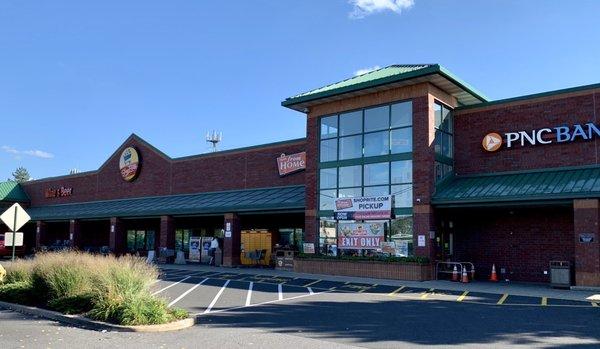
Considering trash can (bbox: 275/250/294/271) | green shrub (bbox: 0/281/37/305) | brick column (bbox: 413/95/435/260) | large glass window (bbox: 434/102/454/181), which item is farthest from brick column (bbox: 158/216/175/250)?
green shrub (bbox: 0/281/37/305)

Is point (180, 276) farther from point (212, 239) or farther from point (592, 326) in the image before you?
point (592, 326)

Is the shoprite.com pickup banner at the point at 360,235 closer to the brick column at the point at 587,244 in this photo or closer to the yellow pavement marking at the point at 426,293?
the yellow pavement marking at the point at 426,293

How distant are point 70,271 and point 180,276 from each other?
33.0ft

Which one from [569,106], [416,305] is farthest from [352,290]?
[569,106]

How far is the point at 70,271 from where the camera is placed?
43.5 ft

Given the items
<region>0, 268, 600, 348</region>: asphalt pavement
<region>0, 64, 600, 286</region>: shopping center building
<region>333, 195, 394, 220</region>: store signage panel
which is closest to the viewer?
<region>0, 268, 600, 348</region>: asphalt pavement

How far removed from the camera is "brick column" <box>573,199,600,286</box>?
60.5 ft

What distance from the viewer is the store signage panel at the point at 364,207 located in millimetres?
22936

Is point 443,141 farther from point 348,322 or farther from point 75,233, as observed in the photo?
point 75,233

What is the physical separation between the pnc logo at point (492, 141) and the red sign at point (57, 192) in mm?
34287

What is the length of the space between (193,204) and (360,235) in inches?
470

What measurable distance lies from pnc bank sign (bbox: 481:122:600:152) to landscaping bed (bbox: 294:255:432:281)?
576 centimetres

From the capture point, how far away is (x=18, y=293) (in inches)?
558

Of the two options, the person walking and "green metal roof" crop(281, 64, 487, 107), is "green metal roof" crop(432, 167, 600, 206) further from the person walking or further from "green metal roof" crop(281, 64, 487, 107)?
the person walking
